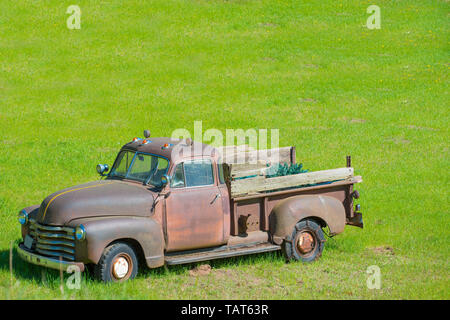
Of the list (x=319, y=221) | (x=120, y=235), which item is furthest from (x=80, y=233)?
(x=319, y=221)

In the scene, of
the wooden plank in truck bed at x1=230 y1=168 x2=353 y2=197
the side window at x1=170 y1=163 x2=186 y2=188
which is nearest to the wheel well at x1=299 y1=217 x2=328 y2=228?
the wooden plank in truck bed at x1=230 y1=168 x2=353 y2=197

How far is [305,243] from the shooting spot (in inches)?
437

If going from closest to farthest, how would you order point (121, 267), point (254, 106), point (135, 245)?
point (121, 267), point (135, 245), point (254, 106)

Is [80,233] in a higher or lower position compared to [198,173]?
lower

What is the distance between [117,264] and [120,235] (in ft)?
1.56

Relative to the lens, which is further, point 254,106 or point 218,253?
point 254,106

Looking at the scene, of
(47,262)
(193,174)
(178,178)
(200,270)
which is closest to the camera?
(47,262)

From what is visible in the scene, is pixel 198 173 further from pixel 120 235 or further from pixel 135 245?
pixel 120 235

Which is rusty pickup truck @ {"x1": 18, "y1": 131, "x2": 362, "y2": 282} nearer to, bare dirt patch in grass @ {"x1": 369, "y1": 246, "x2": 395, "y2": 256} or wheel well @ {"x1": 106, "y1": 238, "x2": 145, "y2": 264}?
wheel well @ {"x1": 106, "y1": 238, "x2": 145, "y2": 264}

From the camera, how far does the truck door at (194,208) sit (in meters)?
9.88

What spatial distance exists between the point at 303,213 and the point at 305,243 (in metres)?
0.58

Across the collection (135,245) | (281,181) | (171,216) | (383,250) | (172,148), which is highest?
(172,148)

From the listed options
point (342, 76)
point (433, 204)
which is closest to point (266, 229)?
point (433, 204)

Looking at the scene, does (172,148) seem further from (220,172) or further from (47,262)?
(47,262)
